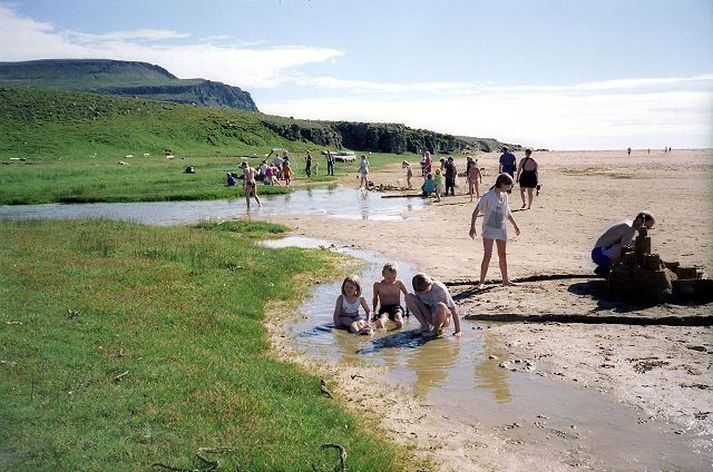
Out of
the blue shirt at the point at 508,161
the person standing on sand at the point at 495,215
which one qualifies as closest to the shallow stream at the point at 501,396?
the person standing on sand at the point at 495,215

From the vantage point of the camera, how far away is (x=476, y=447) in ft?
21.6

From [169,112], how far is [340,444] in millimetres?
112650

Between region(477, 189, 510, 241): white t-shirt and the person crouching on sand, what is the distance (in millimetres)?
2581

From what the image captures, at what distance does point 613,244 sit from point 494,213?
247 cm

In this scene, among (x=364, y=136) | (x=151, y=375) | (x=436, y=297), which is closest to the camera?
(x=151, y=375)

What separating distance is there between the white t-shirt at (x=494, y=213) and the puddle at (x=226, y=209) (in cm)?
1257

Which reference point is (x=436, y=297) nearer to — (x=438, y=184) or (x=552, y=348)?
(x=552, y=348)

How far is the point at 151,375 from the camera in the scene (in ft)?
25.4

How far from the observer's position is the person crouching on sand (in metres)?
10.5

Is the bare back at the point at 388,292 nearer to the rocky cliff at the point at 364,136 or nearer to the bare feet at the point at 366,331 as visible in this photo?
the bare feet at the point at 366,331

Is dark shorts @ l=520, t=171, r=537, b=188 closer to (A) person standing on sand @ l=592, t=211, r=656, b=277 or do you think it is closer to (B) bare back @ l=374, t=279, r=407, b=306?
(A) person standing on sand @ l=592, t=211, r=656, b=277

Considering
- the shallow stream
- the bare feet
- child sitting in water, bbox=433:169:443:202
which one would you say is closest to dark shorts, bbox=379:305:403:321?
the shallow stream

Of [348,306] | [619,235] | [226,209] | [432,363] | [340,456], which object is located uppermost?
[619,235]

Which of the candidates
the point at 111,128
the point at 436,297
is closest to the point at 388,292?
the point at 436,297
